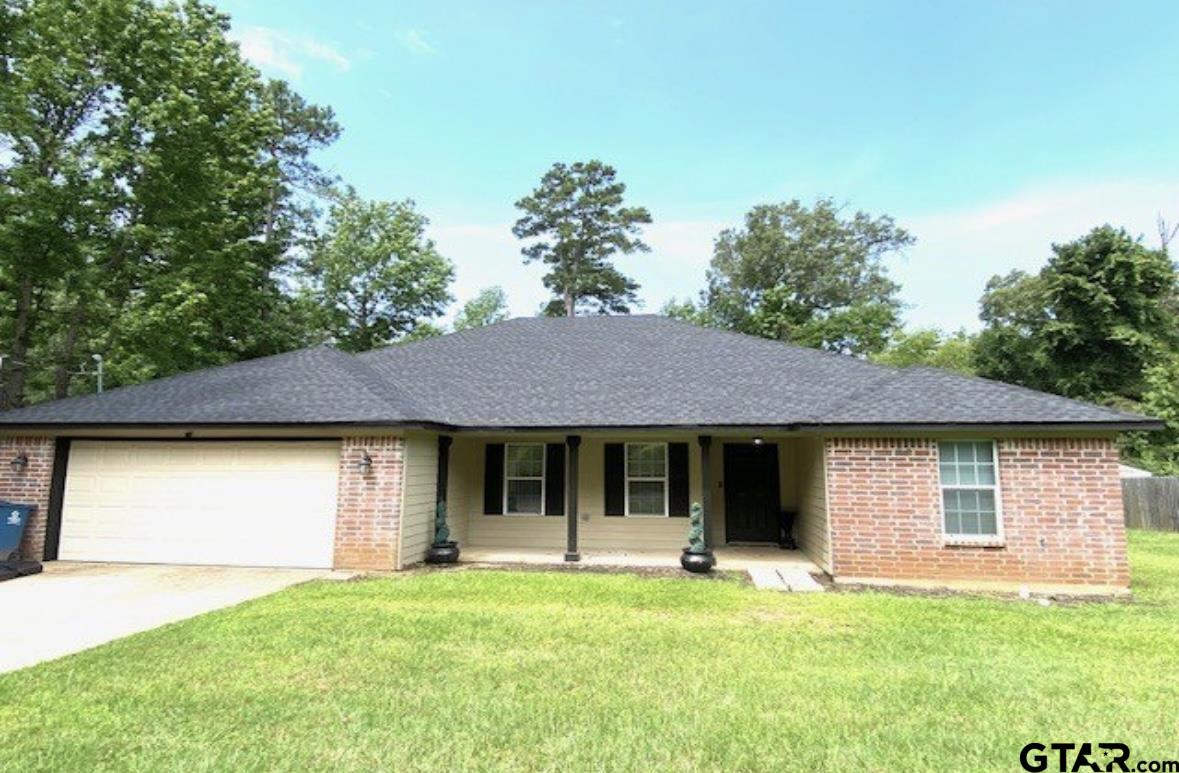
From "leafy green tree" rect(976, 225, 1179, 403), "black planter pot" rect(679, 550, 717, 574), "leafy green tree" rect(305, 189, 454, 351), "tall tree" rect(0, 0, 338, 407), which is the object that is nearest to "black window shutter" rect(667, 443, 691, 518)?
"black planter pot" rect(679, 550, 717, 574)

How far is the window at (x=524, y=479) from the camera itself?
38.5ft

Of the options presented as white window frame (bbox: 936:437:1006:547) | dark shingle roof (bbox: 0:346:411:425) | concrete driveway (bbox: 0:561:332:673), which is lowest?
concrete driveway (bbox: 0:561:332:673)

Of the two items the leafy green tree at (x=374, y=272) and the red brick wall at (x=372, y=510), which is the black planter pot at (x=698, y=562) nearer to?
the red brick wall at (x=372, y=510)

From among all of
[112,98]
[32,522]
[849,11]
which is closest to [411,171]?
[112,98]

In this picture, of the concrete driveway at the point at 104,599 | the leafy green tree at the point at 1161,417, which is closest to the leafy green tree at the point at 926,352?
the leafy green tree at the point at 1161,417

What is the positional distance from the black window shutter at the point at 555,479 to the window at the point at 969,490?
622 cm

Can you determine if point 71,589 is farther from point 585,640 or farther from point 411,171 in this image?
point 411,171

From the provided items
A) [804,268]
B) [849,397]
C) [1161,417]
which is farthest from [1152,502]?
[804,268]

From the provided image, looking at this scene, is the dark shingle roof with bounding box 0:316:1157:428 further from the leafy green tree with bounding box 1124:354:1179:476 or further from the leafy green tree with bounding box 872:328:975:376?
the leafy green tree with bounding box 872:328:975:376

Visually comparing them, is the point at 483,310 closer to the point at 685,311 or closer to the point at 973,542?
the point at 685,311

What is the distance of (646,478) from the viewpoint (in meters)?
11.5

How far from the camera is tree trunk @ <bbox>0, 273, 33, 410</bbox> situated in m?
13.5

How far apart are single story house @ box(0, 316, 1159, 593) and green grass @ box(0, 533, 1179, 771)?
163 centimetres

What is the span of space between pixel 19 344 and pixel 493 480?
11.5m
